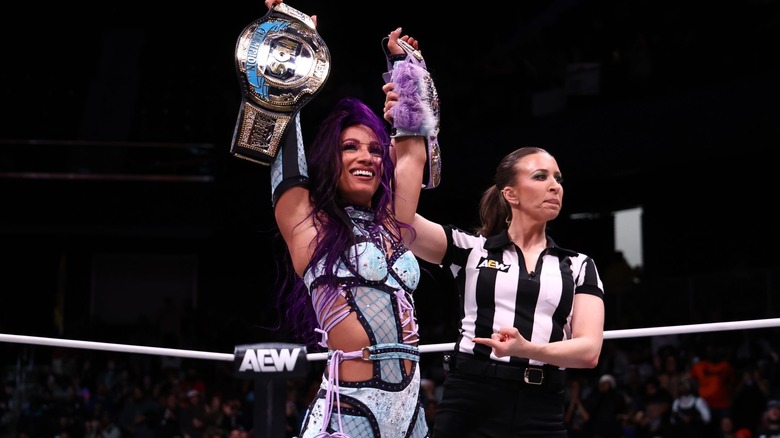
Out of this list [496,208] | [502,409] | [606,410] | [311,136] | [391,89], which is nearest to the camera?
[391,89]

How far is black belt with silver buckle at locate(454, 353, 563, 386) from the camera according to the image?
2910 mm

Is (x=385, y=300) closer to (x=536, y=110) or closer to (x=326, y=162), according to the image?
(x=326, y=162)

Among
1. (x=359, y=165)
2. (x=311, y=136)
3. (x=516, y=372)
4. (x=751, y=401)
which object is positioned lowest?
(x=751, y=401)

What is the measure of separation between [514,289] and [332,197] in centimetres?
73

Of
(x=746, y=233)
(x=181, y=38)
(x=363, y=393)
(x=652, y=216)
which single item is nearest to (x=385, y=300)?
(x=363, y=393)

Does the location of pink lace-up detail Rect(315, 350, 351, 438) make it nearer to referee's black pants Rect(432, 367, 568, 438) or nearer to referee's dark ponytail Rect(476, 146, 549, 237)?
referee's black pants Rect(432, 367, 568, 438)

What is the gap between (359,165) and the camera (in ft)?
8.42

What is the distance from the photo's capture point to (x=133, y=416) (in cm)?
941

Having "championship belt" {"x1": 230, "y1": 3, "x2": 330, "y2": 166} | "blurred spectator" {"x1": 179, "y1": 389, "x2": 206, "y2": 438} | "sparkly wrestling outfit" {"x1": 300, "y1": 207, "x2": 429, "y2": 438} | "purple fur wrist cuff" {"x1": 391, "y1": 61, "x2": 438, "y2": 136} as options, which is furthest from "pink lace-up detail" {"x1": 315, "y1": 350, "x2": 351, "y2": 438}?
"blurred spectator" {"x1": 179, "y1": 389, "x2": 206, "y2": 438}

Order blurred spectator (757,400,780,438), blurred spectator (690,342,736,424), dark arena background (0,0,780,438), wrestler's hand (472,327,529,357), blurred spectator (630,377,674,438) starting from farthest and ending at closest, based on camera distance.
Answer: dark arena background (0,0,780,438) < blurred spectator (690,342,736,424) < blurred spectator (630,377,674,438) < blurred spectator (757,400,780,438) < wrestler's hand (472,327,529,357)

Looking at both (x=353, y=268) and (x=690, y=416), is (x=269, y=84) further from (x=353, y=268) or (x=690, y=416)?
(x=690, y=416)

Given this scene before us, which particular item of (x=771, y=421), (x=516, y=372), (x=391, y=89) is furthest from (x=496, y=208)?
(x=771, y=421)

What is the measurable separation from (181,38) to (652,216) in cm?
694

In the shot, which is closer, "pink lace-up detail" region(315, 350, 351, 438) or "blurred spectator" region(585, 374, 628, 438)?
"pink lace-up detail" region(315, 350, 351, 438)
